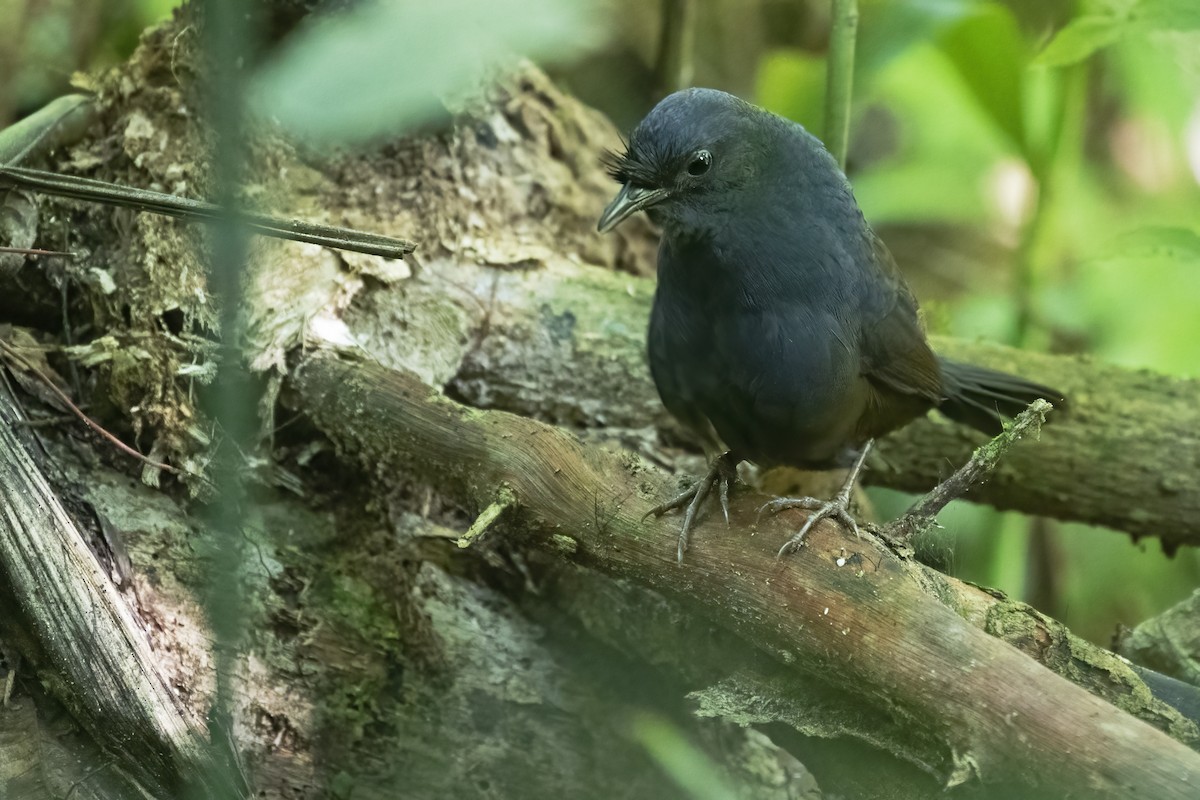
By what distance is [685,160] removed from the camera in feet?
8.76

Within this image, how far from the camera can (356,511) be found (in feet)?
9.99

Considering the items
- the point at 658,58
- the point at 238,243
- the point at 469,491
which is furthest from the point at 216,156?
the point at 658,58

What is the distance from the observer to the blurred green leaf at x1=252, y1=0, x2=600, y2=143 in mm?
681

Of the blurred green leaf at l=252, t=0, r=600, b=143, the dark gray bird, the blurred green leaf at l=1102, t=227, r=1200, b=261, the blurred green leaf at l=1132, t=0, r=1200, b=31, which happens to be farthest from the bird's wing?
the blurred green leaf at l=252, t=0, r=600, b=143

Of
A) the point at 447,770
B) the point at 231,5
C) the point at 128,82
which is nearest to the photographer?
the point at 231,5

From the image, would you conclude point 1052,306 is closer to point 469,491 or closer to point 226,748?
point 469,491

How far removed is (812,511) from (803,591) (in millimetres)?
343

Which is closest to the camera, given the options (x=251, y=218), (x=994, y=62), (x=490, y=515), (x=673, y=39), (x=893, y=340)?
(x=251, y=218)

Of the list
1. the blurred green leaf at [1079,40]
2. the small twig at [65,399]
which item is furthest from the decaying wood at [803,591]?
the blurred green leaf at [1079,40]

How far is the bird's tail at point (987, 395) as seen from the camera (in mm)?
3338

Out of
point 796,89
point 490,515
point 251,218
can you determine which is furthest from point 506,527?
point 796,89

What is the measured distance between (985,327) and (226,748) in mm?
4098

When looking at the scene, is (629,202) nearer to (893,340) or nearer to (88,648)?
(893,340)

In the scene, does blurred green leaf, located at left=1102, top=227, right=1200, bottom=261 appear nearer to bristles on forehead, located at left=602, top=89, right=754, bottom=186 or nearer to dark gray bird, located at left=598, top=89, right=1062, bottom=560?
dark gray bird, located at left=598, top=89, right=1062, bottom=560
